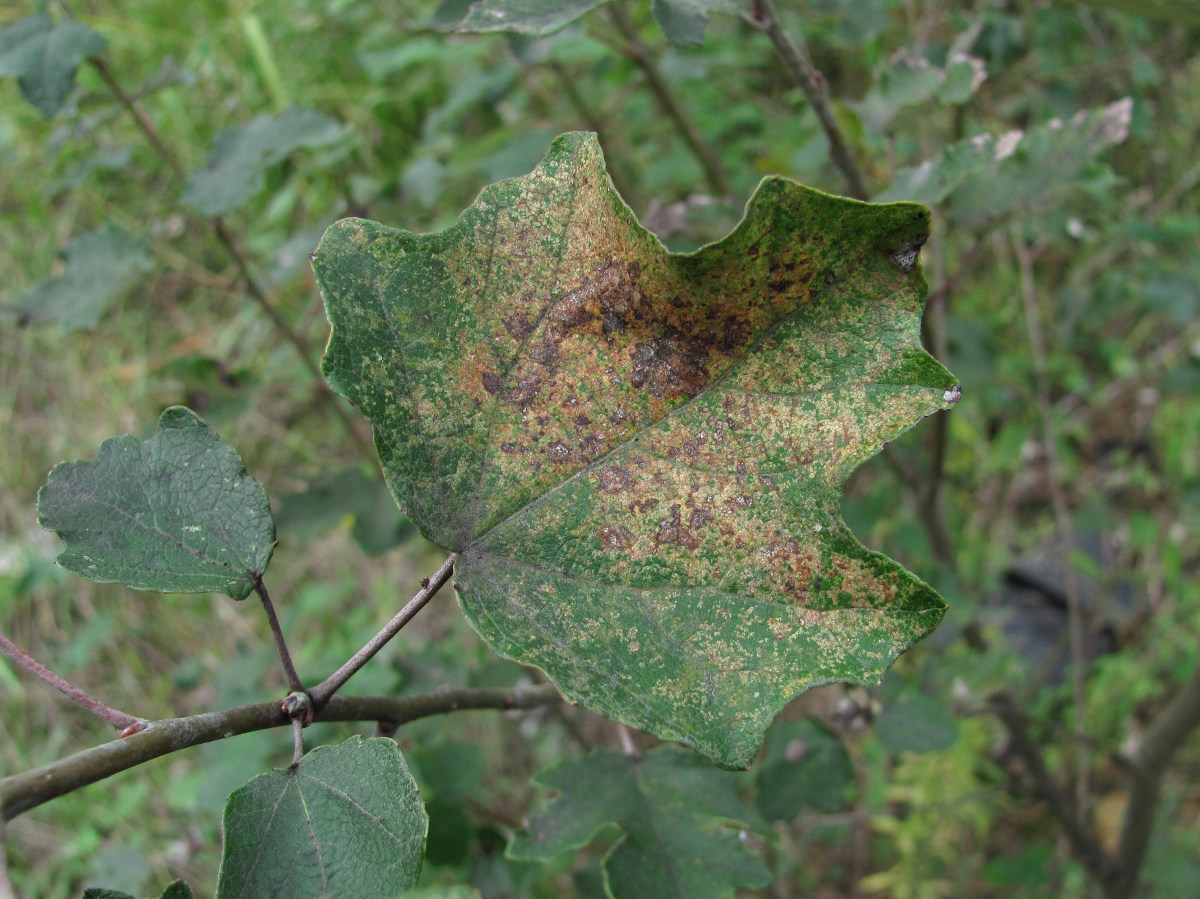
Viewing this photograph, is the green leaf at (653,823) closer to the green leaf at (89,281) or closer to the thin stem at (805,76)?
the thin stem at (805,76)

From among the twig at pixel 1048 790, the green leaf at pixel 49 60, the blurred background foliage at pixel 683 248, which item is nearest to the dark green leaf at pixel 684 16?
the blurred background foliage at pixel 683 248

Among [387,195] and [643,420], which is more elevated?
[387,195]

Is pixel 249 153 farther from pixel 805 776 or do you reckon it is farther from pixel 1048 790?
pixel 1048 790

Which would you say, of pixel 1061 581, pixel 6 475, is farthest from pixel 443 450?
pixel 6 475

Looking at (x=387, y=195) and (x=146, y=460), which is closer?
(x=146, y=460)

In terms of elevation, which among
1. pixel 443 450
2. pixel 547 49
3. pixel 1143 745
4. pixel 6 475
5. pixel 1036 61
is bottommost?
pixel 1143 745

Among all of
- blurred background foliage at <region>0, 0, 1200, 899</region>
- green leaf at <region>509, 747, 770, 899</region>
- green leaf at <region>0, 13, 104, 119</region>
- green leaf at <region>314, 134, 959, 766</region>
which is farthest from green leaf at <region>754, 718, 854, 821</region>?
green leaf at <region>0, 13, 104, 119</region>

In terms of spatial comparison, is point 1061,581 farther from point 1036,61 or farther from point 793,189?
point 793,189
